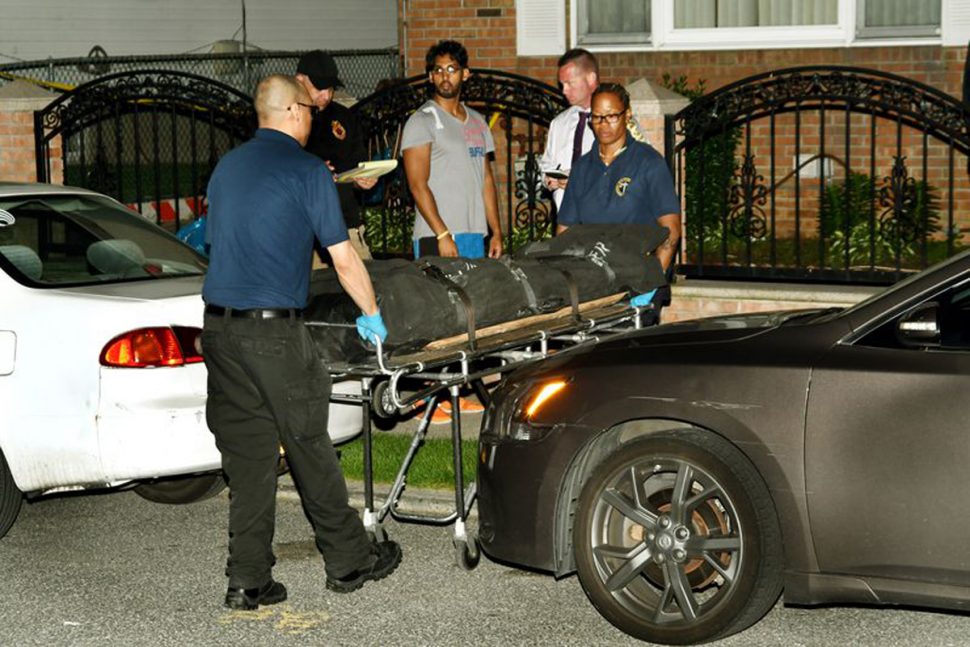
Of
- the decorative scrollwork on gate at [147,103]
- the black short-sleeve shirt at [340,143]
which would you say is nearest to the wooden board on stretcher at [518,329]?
the black short-sleeve shirt at [340,143]

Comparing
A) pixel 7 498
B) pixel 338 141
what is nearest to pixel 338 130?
pixel 338 141

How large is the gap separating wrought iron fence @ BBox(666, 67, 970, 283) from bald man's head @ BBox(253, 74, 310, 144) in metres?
4.57

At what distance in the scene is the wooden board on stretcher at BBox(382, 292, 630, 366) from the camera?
6656mm

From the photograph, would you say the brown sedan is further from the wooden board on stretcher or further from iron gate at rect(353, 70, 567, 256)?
iron gate at rect(353, 70, 567, 256)

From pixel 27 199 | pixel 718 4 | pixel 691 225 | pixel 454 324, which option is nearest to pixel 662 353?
pixel 454 324

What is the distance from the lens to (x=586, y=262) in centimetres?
750

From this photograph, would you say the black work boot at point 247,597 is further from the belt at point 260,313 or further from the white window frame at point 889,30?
the white window frame at point 889,30

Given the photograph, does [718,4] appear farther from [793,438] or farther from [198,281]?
[793,438]

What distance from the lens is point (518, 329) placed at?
23.4ft

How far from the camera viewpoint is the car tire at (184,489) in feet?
27.4

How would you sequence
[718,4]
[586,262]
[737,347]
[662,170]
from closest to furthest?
[737,347] → [586,262] → [662,170] → [718,4]

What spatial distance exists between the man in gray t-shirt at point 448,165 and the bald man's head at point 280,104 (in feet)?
8.57

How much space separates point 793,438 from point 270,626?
6.86ft

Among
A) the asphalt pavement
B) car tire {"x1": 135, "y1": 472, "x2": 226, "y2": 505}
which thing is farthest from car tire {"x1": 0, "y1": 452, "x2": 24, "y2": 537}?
car tire {"x1": 135, "y1": 472, "x2": 226, "y2": 505}
